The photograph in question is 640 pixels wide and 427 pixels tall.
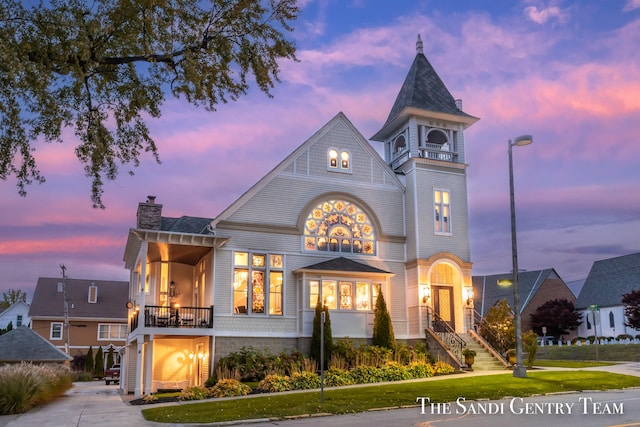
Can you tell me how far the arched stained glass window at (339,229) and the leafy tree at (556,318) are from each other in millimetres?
43773

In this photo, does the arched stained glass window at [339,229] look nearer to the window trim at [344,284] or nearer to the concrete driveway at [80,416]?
the window trim at [344,284]

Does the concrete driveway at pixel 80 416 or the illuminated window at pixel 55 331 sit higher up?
the illuminated window at pixel 55 331

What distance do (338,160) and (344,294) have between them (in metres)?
5.92

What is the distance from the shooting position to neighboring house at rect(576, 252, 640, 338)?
60906 millimetres

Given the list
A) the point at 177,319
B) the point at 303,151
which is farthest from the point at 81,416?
the point at 303,151

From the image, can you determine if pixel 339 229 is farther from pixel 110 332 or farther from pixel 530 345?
pixel 110 332

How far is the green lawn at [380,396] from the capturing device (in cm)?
1464

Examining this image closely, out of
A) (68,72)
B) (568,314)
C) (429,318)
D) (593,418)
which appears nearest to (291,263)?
(429,318)

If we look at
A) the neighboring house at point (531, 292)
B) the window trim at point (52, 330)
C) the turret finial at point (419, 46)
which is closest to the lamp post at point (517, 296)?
the turret finial at point (419, 46)

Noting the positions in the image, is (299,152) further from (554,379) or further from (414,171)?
(554,379)

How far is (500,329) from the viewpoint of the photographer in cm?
2664

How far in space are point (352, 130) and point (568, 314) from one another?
45866mm

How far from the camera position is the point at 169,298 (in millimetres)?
26922

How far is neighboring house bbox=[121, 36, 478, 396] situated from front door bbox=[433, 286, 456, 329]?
2.2 inches
